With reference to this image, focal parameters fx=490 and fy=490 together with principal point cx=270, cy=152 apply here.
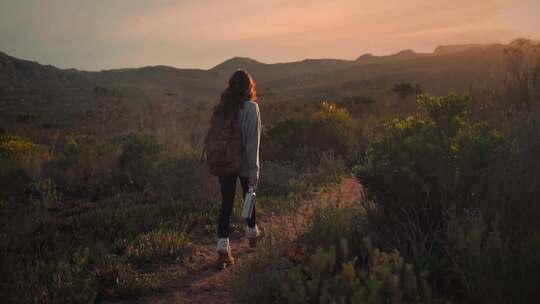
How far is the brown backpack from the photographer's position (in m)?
5.04

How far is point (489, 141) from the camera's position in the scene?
4156 millimetres

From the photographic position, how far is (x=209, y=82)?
105 metres

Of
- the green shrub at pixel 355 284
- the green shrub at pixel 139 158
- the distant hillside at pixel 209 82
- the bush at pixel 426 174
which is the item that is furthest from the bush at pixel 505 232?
the green shrub at pixel 139 158

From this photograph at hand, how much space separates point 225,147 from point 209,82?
10138cm

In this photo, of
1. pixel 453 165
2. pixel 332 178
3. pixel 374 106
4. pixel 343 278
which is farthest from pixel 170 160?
pixel 374 106

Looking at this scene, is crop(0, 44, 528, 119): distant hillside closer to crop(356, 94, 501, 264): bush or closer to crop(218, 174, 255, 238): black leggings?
crop(356, 94, 501, 264): bush

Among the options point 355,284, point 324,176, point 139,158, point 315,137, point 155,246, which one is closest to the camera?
point 355,284

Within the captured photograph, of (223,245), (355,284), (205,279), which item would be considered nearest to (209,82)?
(223,245)

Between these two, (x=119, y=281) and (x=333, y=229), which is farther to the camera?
(x=119, y=281)

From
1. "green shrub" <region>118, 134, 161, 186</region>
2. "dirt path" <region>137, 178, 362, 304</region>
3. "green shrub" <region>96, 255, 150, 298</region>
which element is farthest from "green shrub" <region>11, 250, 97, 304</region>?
"green shrub" <region>118, 134, 161, 186</region>

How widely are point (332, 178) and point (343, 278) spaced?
23.3 feet

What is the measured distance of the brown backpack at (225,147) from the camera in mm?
5039

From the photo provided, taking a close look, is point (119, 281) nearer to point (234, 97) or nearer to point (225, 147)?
point (225, 147)

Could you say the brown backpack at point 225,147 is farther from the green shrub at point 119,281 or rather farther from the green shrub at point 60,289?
the green shrub at point 60,289
